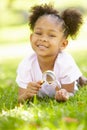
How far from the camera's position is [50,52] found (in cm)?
604

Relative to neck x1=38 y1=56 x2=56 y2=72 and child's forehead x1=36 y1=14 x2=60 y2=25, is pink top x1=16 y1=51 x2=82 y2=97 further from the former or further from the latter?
child's forehead x1=36 y1=14 x2=60 y2=25

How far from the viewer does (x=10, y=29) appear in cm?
3070

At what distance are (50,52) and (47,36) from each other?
19 cm

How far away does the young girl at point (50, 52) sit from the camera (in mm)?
6008

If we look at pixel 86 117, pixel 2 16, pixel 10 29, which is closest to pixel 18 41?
pixel 10 29

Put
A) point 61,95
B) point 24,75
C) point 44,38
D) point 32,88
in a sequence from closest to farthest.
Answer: point 61,95 < point 32,88 < point 44,38 < point 24,75

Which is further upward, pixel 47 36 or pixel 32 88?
pixel 47 36

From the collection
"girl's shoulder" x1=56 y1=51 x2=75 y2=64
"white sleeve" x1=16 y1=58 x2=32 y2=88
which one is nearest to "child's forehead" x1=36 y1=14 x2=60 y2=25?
"girl's shoulder" x1=56 y1=51 x2=75 y2=64

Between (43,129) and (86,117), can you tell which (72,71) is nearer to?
(86,117)

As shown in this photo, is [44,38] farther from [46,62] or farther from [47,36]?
[46,62]

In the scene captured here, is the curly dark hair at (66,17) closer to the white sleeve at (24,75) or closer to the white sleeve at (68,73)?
the white sleeve at (68,73)

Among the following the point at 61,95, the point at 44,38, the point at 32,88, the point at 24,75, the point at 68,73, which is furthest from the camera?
the point at 24,75

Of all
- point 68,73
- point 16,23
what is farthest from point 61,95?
point 16,23

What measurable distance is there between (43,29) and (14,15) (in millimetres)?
28030
